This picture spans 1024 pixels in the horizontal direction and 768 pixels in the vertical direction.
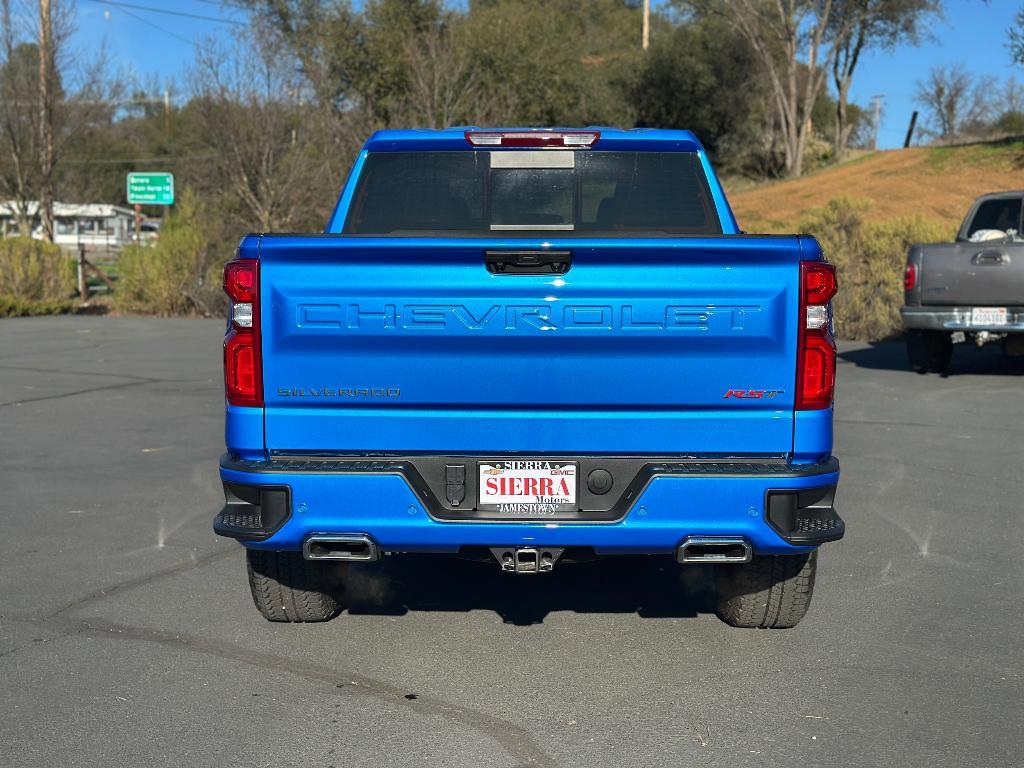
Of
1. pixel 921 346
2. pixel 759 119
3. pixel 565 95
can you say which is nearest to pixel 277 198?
pixel 921 346

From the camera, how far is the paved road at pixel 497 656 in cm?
384

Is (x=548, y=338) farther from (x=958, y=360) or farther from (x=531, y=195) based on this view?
(x=958, y=360)

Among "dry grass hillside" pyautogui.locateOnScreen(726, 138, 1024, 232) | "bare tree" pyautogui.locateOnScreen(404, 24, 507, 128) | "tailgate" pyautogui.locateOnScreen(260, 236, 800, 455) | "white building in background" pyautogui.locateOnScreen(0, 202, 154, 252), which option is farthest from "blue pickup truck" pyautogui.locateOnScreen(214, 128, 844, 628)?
"white building in background" pyautogui.locateOnScreen(0, 202, 154, 252)

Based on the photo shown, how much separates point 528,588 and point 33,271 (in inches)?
897

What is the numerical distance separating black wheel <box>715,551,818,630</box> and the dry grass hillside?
2842 cm

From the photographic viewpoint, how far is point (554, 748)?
3.79 metres

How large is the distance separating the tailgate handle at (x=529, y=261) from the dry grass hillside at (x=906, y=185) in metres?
29.2

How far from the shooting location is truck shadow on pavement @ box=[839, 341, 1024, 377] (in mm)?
14875

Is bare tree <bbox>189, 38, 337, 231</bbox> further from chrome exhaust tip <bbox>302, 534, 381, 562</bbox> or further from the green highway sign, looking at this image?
chrome exhaust tip <bbox>302, 534, 381, 562</bbox>

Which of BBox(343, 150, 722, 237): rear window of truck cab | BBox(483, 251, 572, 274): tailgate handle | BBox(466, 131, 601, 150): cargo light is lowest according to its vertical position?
BBox(483, 251, 572, 274): tailgate handle

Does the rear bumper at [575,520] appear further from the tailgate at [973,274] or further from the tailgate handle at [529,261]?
the tailgate at [973,274]

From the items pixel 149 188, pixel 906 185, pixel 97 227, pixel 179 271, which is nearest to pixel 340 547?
pixel 179 271

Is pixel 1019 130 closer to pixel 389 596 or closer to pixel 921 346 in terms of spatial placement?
pixel 921 346

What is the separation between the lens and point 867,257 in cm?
1880
